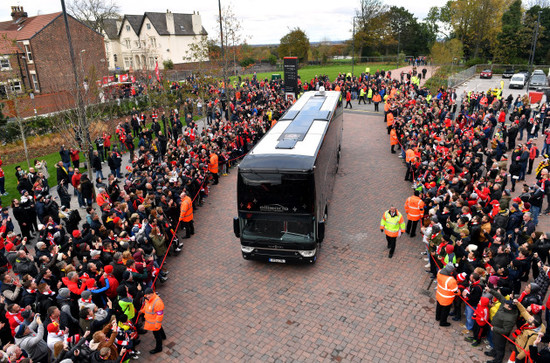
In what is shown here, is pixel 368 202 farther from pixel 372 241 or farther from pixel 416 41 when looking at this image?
pixel 416 41

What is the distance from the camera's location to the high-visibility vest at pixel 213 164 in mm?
16453

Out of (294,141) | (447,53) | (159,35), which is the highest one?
(159,35)

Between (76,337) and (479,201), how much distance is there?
10964 millimetres

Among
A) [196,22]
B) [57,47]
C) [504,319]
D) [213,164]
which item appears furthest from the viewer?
[196,22]

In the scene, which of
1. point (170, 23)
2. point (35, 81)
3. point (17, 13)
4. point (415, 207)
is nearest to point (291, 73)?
point (415, 207)

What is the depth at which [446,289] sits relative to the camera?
787cm

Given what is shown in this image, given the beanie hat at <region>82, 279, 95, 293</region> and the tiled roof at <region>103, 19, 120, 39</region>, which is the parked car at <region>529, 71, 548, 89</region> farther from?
the tiled roof at <region>103, 19, 120, 39</region>

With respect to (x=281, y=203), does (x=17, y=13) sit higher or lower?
higher

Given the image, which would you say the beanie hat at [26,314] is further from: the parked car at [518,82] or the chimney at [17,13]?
the chimney at [17,13]

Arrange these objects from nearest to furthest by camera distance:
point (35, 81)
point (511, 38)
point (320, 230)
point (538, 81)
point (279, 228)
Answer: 1. point (320, 230)
2. point (279, 228)
3. point (538, 81)
4. point (35, 81)
5. point (511, 38)

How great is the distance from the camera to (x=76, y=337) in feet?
22.6

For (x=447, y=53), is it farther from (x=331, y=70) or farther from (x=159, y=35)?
(x=159, y=35)

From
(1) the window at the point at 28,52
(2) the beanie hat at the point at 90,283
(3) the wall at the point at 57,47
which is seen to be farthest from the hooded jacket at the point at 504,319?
(1) the window at the point at 28,52

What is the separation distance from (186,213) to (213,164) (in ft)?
15.3
